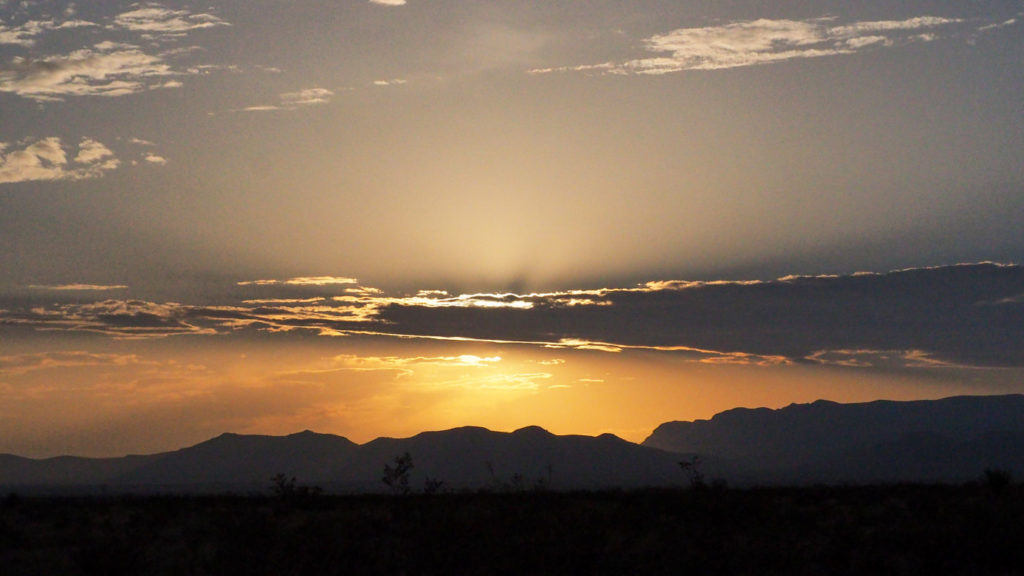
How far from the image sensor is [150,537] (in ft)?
92.4

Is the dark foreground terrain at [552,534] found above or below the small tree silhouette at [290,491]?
below

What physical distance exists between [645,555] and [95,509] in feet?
66.3

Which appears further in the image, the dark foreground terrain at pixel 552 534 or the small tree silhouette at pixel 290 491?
the small tree silhouette at pixel 290 491

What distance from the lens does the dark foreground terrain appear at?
25.1 m

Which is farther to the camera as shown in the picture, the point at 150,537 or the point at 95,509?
the point at 95,509

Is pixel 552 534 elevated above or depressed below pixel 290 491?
below

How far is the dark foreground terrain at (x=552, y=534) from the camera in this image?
2506 cm

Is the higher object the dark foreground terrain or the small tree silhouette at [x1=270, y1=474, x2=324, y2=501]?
the small tree silhouette at [x1=270, y1=474, x2=324, y2=501]

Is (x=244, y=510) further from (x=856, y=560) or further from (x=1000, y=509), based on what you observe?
(x=1000, y=509)

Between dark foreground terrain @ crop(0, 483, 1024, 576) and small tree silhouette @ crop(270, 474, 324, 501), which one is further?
small tree silhouette @ crop(270, 474, 324, 501)

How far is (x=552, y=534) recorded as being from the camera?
26750mm

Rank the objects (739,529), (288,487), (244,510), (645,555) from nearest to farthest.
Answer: (645,555)
(739,529)
(244,510)
(288,487)

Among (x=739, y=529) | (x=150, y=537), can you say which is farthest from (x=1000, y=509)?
(x=150, y=537)

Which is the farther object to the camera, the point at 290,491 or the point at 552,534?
the point at 290,491
